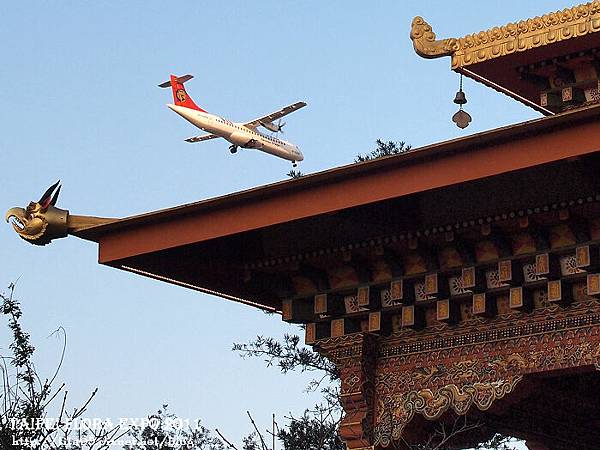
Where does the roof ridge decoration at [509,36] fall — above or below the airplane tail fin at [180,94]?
below

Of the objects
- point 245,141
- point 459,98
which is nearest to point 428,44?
point 459,98

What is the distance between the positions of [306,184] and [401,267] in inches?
42.7

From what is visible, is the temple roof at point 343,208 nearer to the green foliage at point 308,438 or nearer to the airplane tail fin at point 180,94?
the green foliage at point 308,438

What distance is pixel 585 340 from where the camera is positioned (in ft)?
26.2

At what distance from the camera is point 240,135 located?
32531mm

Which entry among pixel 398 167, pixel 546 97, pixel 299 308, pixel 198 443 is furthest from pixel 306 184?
pixel 198 443

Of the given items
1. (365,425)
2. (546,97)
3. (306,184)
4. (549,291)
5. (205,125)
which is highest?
(205,125)

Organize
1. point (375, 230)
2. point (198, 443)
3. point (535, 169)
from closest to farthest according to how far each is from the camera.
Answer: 1. point (535, 169)
2. point (375, 230)
3. point (198, 443)

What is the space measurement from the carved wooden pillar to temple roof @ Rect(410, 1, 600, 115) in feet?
7.14

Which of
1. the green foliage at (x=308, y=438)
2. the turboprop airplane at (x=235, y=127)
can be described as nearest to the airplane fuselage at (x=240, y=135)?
the turboprop airplane at (x=235, y=127)

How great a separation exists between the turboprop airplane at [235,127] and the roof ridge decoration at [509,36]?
71.5 ft

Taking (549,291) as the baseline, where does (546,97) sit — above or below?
above

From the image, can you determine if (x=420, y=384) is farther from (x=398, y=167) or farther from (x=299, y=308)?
(x=398, y=167)

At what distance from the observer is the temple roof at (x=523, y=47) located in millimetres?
9102
